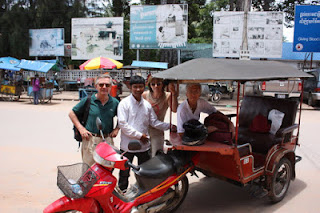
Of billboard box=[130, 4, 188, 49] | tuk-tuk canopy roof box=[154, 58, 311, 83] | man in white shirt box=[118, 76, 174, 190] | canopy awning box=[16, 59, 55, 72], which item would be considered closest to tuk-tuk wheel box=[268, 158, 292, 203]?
tuk-tuk canopy roof box=[154, 58, 311, 83]

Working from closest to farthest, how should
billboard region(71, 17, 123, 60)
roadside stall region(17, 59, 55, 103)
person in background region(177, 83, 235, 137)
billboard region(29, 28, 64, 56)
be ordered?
person in background region(177, 83, 235, 137), roadside stall region(17, 59, 55, 103), billboard region(71, 17, 123, 60), billboard region(29, 28, 64, 56)

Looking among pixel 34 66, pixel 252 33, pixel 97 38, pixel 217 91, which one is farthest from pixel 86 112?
pixel 97 38

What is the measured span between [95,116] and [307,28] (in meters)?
16.2

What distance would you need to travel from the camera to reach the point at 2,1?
85.4 ft

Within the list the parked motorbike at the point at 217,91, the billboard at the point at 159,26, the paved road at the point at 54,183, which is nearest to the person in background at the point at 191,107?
the paved road at the point at 54,183

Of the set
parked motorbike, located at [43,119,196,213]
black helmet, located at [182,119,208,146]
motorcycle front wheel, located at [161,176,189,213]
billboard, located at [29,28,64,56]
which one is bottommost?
motorcycle front wheel, located at [161,176,189,213]

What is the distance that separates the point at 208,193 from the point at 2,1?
93.5 ft

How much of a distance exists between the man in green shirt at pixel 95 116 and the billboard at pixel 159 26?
15483 mm

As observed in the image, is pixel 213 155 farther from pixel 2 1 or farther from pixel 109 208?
pixel 2 1

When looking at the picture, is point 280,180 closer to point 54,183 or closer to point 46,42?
point 54,183

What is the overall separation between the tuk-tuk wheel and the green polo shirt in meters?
2.24

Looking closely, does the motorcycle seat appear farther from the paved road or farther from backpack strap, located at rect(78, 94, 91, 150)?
backpack strap, located at rect(78, 94, 91, 150)

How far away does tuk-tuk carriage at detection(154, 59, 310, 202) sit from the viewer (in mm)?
3287

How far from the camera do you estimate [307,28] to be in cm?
1611
